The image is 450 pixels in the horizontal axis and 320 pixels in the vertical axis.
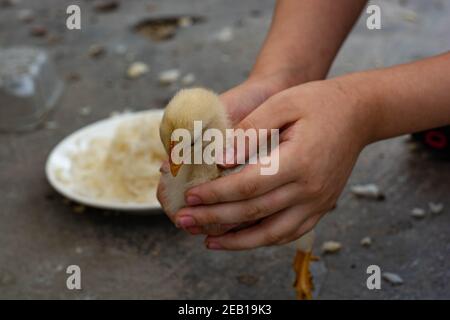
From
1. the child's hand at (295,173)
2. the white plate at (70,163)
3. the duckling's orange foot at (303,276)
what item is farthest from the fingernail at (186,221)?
the white plate at (70,163)

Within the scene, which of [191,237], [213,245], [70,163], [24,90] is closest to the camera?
[213,245]

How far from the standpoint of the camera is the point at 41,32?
2.73m

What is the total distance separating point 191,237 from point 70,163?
0.44 m

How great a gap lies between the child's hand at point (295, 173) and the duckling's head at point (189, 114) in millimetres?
50

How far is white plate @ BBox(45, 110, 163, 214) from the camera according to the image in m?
1.58

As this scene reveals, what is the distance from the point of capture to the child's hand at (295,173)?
945 mm

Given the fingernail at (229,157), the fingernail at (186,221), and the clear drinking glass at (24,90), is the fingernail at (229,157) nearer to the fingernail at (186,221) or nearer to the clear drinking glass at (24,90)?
the fingernail at (186,221)

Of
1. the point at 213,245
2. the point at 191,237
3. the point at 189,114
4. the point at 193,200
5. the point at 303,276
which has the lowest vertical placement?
the point at 191,237

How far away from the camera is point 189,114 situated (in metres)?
0.95

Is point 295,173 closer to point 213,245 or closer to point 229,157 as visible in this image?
point 229,157

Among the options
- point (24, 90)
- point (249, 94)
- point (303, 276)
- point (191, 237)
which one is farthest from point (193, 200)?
point (24, 90)

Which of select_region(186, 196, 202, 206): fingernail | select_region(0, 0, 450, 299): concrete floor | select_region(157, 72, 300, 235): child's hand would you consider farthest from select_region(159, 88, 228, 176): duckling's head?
select_region(0, 0, 450, 299): concrete floor

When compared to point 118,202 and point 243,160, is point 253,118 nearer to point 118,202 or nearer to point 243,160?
point 243,160
